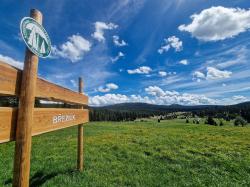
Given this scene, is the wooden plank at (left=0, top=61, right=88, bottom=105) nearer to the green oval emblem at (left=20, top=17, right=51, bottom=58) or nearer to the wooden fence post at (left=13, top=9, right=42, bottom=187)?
the wooden fence post at (left=13, top=9, right=42, bottom=187)

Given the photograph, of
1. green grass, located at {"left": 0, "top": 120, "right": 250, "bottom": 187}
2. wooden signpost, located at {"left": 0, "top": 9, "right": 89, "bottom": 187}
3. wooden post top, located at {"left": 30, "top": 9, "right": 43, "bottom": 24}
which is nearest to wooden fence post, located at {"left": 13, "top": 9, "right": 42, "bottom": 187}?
wooden signpost, located at {"left": 0, "top": 9, "right": 89, "bottom": 187}

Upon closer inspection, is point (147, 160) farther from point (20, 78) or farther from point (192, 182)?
point (20, 78)

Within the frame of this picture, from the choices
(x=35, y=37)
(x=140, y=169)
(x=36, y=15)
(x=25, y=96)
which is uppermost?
(x=36, y=15)

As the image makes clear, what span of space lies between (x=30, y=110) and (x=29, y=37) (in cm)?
116

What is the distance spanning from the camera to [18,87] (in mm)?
3496

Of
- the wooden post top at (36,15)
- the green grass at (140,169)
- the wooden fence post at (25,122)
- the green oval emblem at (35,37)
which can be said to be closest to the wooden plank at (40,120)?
the wooden fence post at (25,122)

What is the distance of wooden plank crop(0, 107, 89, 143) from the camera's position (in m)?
3.19

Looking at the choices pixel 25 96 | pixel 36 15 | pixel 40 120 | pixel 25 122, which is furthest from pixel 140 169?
pixel 36 15

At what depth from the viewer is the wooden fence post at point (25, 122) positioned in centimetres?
343

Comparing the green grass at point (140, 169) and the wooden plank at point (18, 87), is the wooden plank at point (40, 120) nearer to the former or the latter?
the wooden plank at point (18, 87)

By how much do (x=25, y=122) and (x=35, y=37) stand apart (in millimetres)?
1403

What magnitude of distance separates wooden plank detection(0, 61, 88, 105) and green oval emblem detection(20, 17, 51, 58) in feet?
1.52

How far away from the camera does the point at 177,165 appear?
964 centimetres

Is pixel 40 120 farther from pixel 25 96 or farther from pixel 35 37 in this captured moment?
pixel 35 37
